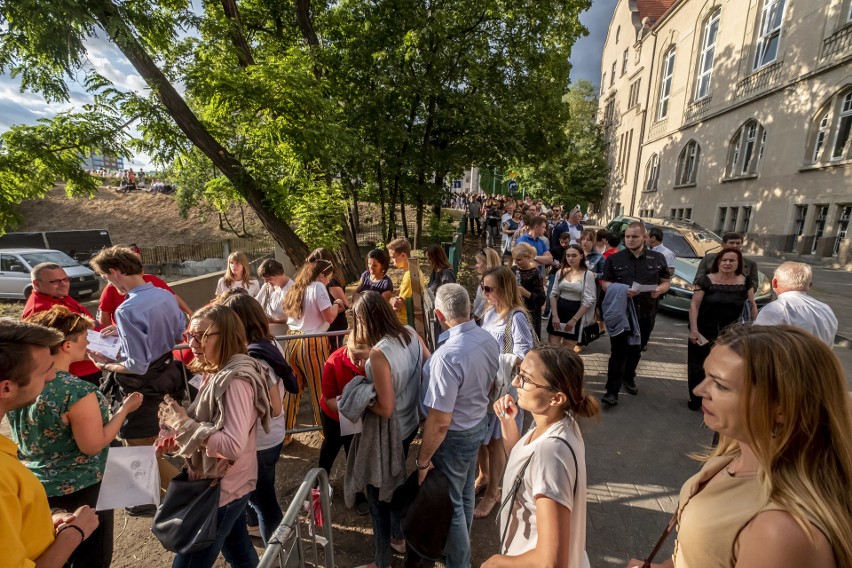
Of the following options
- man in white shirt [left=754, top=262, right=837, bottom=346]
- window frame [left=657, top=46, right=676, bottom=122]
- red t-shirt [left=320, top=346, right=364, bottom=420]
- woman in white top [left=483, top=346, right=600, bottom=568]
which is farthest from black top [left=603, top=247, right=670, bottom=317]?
window frame [left=657, top=46, right=676, bottom=122]

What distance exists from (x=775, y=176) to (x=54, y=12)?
21134mm

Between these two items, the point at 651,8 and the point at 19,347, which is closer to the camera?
the point at 19,347

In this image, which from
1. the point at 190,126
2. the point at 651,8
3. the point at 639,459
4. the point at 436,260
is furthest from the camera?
the point at 651,8

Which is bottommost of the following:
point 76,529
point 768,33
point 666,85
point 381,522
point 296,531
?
point 381,522

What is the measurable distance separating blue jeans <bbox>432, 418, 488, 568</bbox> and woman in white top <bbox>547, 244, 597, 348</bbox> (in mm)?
2786

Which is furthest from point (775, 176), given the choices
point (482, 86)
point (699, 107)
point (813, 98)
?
point (482, 86)

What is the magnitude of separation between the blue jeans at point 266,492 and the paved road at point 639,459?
7.08 ft

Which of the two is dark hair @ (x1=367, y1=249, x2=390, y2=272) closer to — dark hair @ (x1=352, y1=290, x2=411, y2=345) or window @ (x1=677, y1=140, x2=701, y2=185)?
dark hair @ (x1=352, y1=290, x2=411, y2=345)

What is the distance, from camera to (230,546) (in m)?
2.28

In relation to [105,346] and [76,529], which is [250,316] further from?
[105,346]

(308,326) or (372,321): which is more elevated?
(372,321)

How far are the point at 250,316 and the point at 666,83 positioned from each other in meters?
31.8

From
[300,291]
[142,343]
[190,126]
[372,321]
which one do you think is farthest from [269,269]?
[190,126]

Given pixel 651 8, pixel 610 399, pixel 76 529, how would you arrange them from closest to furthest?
1. pixel 76 529
2. pixel 610 399
3. pixel 651 8
